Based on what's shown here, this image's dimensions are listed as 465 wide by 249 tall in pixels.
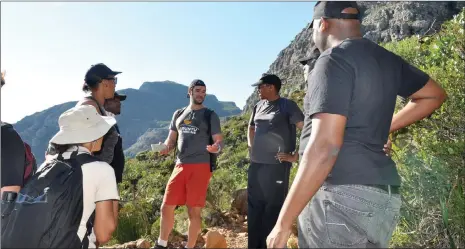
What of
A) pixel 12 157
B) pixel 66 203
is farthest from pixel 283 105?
pixel 66 203

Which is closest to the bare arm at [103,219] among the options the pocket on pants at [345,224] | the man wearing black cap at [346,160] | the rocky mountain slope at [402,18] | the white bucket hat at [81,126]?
the white bucket hat at [81,126]

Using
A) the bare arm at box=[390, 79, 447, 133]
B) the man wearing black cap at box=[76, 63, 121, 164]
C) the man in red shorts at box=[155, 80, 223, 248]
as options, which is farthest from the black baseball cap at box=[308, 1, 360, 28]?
the man in red shorts at box=[155, 80, 223, 248]

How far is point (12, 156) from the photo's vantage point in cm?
244

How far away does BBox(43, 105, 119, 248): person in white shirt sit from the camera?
1955 millimetres

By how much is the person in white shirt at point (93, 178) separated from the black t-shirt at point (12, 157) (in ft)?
1.39

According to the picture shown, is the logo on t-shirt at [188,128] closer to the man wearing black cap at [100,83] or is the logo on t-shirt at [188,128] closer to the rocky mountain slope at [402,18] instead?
the man wearing black cap at [100,83]

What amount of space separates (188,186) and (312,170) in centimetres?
311

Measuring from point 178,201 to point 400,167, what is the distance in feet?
7.38

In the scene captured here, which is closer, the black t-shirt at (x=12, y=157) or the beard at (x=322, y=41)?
the beard at (x=322, y=41)

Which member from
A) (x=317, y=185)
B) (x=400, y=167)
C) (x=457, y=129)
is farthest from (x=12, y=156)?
(x=457, y=129)

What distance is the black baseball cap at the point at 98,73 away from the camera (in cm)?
330

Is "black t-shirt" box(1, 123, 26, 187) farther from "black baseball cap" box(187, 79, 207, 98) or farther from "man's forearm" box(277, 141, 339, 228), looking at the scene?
"black baseball cap" box(187, 79, 207, 98)

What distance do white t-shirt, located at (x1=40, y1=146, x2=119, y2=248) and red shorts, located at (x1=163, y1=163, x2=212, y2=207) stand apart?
246cm

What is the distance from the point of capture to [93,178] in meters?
1.95
